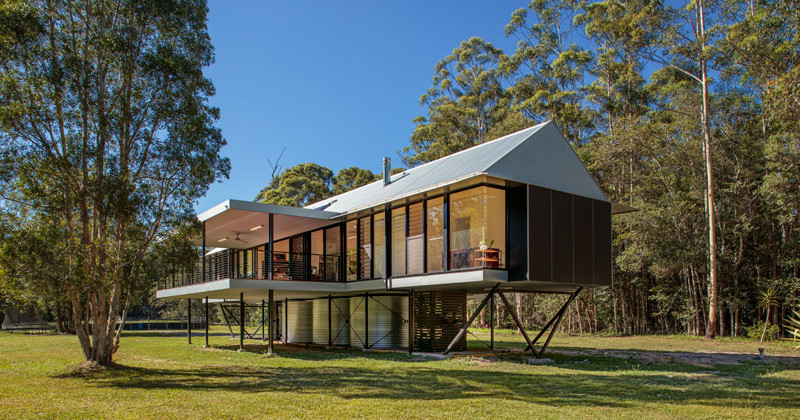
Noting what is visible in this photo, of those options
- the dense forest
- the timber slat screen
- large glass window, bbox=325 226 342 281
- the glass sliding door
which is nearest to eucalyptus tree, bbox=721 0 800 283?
the dense forest

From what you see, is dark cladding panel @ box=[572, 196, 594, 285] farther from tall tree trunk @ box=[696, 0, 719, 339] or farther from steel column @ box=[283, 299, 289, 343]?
steel column @ box=[283, 299, 289, 343]

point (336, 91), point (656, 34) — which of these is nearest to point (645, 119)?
point (656, 34)

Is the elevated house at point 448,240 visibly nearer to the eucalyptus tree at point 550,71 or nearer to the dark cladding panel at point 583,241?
the dark cladding panel at point 583,241

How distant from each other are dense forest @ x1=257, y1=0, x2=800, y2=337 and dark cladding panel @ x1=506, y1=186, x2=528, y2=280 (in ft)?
12.9

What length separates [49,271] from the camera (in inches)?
441

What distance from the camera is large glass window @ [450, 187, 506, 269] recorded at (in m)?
13.2

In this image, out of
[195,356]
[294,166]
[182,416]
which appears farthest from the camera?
[294,166]

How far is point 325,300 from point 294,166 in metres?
27.0

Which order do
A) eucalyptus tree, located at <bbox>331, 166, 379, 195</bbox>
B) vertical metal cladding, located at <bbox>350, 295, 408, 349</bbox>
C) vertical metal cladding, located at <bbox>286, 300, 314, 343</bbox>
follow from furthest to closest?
1. eucalyptus tree, located at <bbox>331, 166, 379, 195</bbox>
2. vertical metal cladding, located at <bbox>286, 300, 314, 343</bbox>
3. vertical metal cladding, located at <bbox>350, 295, 408, 349</bbox>

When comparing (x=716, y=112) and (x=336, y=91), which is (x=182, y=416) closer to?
(x=336, y=91)

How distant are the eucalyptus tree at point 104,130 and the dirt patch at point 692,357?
439 inches

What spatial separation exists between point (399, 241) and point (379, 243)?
3.40 ft

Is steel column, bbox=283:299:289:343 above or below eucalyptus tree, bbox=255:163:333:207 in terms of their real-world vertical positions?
below

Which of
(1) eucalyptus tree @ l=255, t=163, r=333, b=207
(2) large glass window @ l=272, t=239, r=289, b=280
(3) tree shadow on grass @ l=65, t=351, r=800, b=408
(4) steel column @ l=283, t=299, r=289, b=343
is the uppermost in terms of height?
(1) eucalyptus tree @ l=255, t=163, r=333, b=207
